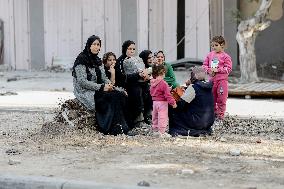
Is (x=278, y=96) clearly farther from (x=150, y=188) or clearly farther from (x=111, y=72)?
(x=150, y=188)

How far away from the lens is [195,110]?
9219 mm

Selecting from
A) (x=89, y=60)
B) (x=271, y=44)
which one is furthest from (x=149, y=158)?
(x=271, y=44)

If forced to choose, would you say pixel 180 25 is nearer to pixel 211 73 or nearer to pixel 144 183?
Result: pixel 211 73

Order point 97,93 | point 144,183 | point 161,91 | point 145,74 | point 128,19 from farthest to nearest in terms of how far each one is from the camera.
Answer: point 128,19, point 145,74, point 97,93, point 161,91, point 144,183

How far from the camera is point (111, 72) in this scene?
9625mm

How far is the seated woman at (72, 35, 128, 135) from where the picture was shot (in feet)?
30.5

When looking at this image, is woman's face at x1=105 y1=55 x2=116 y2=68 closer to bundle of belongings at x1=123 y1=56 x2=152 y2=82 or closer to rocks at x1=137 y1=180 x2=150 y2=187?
bundle of belongings at x1=123 y1=56 x2=152 y2=82

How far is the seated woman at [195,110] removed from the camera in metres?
9.17

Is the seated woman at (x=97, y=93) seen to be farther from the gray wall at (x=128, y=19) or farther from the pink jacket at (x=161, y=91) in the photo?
the gray wall at (x=128, y=19)

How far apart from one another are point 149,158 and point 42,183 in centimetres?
156

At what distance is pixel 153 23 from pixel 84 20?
218 centimetres

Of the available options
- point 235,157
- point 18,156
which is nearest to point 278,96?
point 235,157

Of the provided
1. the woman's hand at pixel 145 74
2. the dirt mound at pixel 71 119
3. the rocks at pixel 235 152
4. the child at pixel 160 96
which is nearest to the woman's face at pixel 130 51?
the woman's hand at pixel 145 74

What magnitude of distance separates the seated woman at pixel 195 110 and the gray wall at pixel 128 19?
9380mm
